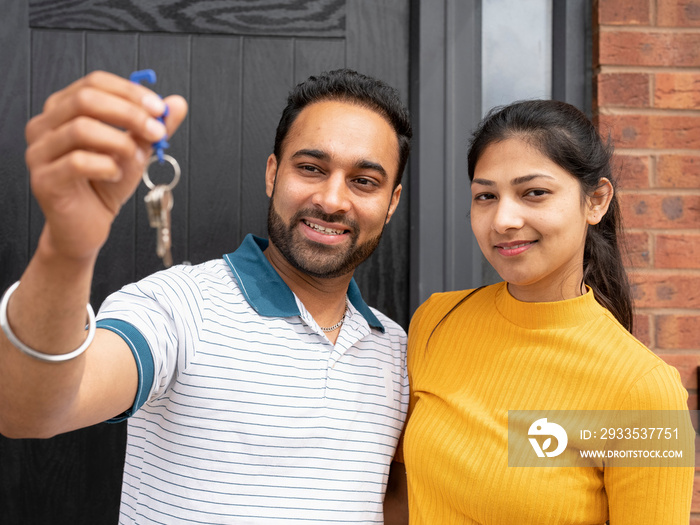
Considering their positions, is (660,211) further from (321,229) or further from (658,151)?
(321,229)

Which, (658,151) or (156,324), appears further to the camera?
(658,151)

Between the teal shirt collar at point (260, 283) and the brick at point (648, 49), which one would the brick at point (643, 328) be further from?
the teal shirt collar at point (260, 283)

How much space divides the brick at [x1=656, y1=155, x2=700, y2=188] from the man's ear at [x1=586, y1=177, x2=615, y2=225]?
1.84 ft

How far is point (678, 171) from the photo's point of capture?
176 cm

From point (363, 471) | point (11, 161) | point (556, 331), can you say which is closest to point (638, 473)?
point (556, 331)

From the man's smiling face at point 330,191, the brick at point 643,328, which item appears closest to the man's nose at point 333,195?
the man's smiling face at point 330,191

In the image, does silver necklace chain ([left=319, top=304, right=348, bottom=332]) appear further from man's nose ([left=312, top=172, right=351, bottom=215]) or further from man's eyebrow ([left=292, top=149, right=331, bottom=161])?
man's eyebrow ([left=292, top=149, right=331, bottom=161])

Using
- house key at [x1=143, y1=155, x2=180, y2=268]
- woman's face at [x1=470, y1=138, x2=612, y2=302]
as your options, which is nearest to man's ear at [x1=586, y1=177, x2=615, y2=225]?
woman's face at [x1=470, y1=138, x2=612, y2=302]

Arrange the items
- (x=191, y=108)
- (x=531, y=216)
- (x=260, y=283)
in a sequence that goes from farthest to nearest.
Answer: (x=191, y=108) → (x=260, y=283) → (x=531, y=216)

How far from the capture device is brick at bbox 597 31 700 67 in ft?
5.79

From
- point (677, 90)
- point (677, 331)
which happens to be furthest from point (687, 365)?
point (677, 90)

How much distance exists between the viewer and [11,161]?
1802 millimetres

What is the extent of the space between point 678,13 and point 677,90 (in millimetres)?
233

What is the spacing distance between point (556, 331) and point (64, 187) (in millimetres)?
985
